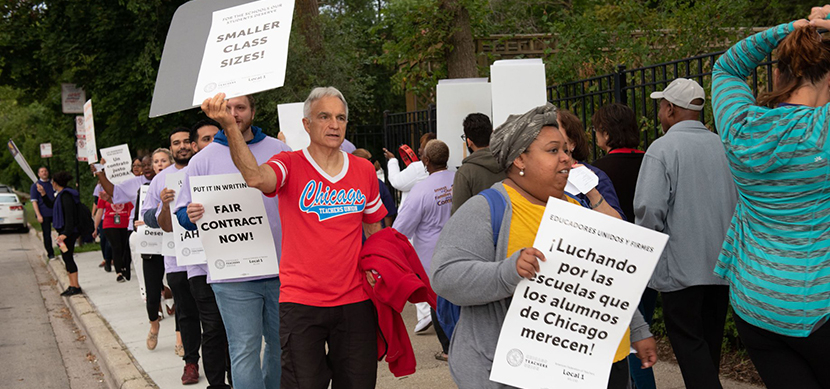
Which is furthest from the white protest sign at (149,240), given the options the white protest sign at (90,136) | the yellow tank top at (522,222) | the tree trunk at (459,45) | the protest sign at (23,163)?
the protest sign at (23,163)

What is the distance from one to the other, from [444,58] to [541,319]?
1188 cm

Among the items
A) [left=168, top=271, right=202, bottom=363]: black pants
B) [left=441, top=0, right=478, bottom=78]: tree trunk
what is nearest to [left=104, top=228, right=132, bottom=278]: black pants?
[left=441, top=0, right=478, bottom=78]: tree trunk

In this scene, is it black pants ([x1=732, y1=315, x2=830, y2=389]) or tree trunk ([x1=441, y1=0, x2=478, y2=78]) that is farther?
tree trunk ([x1=441, y1=0, x2=478, y2=78])

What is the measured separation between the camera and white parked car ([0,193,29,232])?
30.3 meters

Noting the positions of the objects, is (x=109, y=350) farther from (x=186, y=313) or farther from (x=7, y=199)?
(x=7, y=199)

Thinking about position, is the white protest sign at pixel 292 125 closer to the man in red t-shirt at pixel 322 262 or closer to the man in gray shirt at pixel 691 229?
the man in red t-shirt at pixel 322 262

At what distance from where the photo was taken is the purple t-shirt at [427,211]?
665 centimetres

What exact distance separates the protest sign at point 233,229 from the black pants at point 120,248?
31.1ft

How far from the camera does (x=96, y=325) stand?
32.6 feet

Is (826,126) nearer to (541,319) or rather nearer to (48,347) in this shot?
(541,319)

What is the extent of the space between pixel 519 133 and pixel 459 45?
11301 mm

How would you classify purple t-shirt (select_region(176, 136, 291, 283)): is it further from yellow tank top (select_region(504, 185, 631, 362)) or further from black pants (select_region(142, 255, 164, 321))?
black pants (select_region(142, 255, 164, 321))

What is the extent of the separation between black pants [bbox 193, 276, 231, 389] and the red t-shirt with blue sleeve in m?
1.49

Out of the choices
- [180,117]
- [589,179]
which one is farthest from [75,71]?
[589,179]
